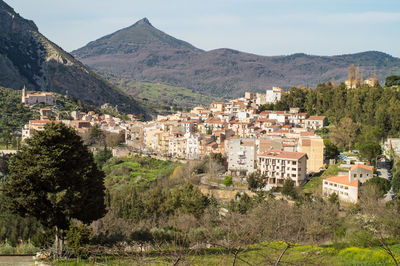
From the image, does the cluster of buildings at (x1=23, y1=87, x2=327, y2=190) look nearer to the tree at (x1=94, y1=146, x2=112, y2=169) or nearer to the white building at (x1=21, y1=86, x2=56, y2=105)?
the tree at (x1=94, y1=146, x2=112, y2=169)

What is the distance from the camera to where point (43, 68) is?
106500mm

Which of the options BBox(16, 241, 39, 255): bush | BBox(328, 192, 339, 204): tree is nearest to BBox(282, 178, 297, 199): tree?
BBox(328, 192, 339, 204): tree

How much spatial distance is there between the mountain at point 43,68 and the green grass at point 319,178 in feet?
244

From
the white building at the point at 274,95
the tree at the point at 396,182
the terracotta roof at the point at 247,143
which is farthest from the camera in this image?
the white building at the point at 274,95

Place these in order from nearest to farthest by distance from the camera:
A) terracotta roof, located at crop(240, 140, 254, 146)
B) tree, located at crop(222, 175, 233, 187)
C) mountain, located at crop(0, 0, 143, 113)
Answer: tree, located at crop(222, 175, 233, 187) → terracotta roof, located at crop(240, 140, 254, 146) → mountain, located at crop(0, 0, 143, 113)

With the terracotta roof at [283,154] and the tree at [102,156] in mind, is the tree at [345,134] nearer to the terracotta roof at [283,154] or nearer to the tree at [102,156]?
the terracotta roof at [283,154]

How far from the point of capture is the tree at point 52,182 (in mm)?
10609

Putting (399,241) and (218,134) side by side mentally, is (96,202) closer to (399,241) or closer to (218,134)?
(399,241)

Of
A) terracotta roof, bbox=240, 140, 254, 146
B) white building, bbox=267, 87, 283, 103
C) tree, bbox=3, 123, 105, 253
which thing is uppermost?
white building, bbox=267, 87, 283, 103

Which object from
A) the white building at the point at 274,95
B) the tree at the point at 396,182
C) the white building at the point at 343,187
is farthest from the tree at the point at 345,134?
the white building at the point at 274,95

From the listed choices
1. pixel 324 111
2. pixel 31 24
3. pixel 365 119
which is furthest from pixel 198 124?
pixel 31 24

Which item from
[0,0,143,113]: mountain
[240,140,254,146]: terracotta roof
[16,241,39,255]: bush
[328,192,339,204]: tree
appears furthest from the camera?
[0,0,143,113]: mountain

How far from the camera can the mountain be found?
10300 centimetres

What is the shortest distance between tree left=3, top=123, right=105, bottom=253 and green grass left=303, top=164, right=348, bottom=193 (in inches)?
871
